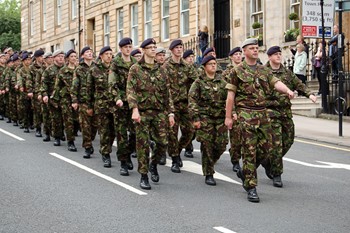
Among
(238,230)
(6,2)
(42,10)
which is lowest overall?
(238,230)

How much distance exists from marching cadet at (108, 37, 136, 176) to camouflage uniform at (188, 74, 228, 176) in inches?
47.7

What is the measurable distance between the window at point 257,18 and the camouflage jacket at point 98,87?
48.7 ft

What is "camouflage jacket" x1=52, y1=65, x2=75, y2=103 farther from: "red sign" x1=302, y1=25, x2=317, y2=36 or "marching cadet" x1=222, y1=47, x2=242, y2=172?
"red sign" x1=302, y1=25, x2=317, y2=36

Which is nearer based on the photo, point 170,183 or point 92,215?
point 92,215

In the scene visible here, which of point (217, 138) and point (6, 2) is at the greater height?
point (6, 2)

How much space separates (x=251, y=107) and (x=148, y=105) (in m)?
1.57

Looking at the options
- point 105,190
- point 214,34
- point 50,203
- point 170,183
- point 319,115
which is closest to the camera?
point 50,203

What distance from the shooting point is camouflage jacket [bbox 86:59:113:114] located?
38.7ft

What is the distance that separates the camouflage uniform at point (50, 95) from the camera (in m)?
15.0

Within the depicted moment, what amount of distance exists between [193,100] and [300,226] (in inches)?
125

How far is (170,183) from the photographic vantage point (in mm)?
10297

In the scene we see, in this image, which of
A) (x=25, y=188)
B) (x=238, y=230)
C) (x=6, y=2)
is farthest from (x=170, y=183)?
(x=6, y=2)

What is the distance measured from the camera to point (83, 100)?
505 inches

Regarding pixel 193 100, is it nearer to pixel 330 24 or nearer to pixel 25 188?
pixel 25 188
